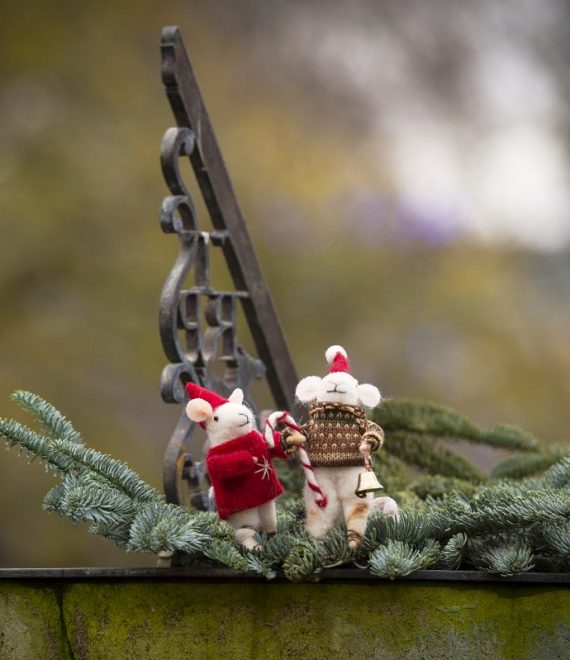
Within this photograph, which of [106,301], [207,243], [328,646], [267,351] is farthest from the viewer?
[106,301]

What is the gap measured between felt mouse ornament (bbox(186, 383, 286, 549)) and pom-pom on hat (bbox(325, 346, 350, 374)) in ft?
0.25

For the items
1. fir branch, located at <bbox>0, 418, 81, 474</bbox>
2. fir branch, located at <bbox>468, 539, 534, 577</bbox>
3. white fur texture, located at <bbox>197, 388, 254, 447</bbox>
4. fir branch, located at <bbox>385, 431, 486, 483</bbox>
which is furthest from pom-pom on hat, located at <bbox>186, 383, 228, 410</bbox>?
fir branch, located at <bbox>385, 431, 486, 483</bbox>

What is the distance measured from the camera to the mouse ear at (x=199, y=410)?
0.86 meters

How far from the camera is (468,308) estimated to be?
2.78 meters

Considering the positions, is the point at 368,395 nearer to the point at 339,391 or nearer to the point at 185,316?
the point at 339,391

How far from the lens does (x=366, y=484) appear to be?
794 mm

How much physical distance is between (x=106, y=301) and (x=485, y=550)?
196 cm

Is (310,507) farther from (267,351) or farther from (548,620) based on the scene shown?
(267,351)

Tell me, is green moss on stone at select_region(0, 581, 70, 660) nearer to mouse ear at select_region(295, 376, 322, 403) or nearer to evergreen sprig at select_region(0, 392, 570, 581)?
evergreen sprig at select_region(0, 392, 570, 581)

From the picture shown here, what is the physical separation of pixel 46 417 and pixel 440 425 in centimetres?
64

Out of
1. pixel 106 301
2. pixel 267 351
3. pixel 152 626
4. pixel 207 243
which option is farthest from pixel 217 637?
pixel 106 301

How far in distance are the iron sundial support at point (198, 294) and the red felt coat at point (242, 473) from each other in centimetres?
18

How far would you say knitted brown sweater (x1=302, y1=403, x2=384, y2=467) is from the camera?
32.7 inches

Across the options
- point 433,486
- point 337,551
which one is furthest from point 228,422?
point 433,486
